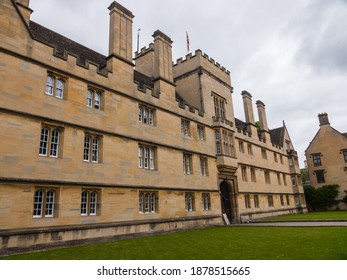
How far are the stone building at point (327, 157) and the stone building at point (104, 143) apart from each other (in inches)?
1004

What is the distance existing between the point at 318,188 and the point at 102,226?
42.1 metres

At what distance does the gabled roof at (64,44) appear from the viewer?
1662 cm

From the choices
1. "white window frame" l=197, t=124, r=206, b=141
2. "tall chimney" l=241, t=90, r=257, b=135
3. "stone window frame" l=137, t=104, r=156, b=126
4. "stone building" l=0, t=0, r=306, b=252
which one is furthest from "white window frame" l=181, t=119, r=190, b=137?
"tall chimney" l=241, t=90, r=257, b=135

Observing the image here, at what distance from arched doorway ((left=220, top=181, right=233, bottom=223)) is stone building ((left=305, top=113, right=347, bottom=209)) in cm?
2663

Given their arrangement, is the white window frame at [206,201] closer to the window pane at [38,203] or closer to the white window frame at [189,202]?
the white window frame at [189,202]

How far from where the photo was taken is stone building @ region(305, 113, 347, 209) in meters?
43.6

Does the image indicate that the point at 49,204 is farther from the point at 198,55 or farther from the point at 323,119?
the point at 323,119

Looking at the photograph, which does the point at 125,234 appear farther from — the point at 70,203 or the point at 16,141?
the point at 16,141

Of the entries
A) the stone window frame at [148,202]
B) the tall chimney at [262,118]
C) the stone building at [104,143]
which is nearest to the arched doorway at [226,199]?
the stone building at [104,143]

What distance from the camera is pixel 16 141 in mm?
11633

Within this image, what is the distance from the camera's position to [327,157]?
4547cm

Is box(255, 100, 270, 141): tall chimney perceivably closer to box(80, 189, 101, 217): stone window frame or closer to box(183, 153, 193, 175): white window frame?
box(183, 153, 193, 175): white window frame

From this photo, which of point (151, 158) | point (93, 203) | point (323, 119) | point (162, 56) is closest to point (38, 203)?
point (93, 203)

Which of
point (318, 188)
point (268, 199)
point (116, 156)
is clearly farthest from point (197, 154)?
point (318, 188)
